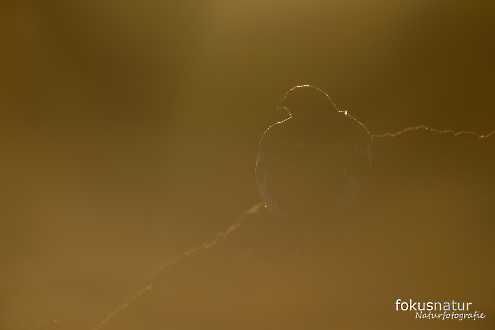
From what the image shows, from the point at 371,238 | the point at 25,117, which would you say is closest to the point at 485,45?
the point at 371,238

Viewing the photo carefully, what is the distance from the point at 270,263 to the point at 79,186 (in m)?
0.71

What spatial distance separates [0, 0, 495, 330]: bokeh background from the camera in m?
1.36

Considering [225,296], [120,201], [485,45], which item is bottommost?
[225,296]

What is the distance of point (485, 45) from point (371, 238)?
75cm

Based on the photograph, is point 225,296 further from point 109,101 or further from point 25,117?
point 25,117

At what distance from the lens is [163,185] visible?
140 centimetres

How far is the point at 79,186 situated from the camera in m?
1.41

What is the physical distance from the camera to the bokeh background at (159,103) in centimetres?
136

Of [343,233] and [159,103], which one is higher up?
[159,103]

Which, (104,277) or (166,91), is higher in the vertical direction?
(166,91)

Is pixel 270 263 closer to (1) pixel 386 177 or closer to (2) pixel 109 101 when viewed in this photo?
(1) pixel 386 177

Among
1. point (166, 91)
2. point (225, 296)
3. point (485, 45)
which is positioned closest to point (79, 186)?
point (166, 91)

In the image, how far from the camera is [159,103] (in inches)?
54.7

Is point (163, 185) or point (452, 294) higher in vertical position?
point (163, 185)
